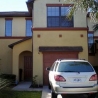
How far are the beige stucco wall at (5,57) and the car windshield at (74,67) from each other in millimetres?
13613

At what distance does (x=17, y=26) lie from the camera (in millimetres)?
23797

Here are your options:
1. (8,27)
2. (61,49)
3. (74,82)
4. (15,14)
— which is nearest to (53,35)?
(61,49)

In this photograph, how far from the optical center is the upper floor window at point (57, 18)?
18.0 m

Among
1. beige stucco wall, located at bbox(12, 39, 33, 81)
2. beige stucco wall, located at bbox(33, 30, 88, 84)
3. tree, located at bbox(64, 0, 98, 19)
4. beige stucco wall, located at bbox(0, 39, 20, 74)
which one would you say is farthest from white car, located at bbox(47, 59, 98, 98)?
beige stucco wall, located at bbox(0, 39, 20, 74)

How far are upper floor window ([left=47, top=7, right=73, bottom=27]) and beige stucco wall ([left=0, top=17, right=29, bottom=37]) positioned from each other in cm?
644

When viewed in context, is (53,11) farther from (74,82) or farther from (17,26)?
(74,82)

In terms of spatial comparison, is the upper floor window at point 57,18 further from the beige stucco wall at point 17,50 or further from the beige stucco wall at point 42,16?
the beige stucco wall at point 17,50

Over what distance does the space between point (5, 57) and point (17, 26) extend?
362cm

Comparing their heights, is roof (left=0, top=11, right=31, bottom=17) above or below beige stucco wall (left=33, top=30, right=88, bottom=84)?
above

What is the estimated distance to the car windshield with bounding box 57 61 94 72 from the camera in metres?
10.1

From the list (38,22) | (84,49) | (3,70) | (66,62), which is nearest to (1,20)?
(3,70)

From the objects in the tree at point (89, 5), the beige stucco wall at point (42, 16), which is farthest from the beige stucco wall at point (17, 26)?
the tree at point (89, 5)

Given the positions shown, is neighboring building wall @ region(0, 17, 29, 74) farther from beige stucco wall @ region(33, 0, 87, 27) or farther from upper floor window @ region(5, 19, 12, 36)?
beige stucco wall @ region(33, 0, 87, 27)

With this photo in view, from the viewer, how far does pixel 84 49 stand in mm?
17594
